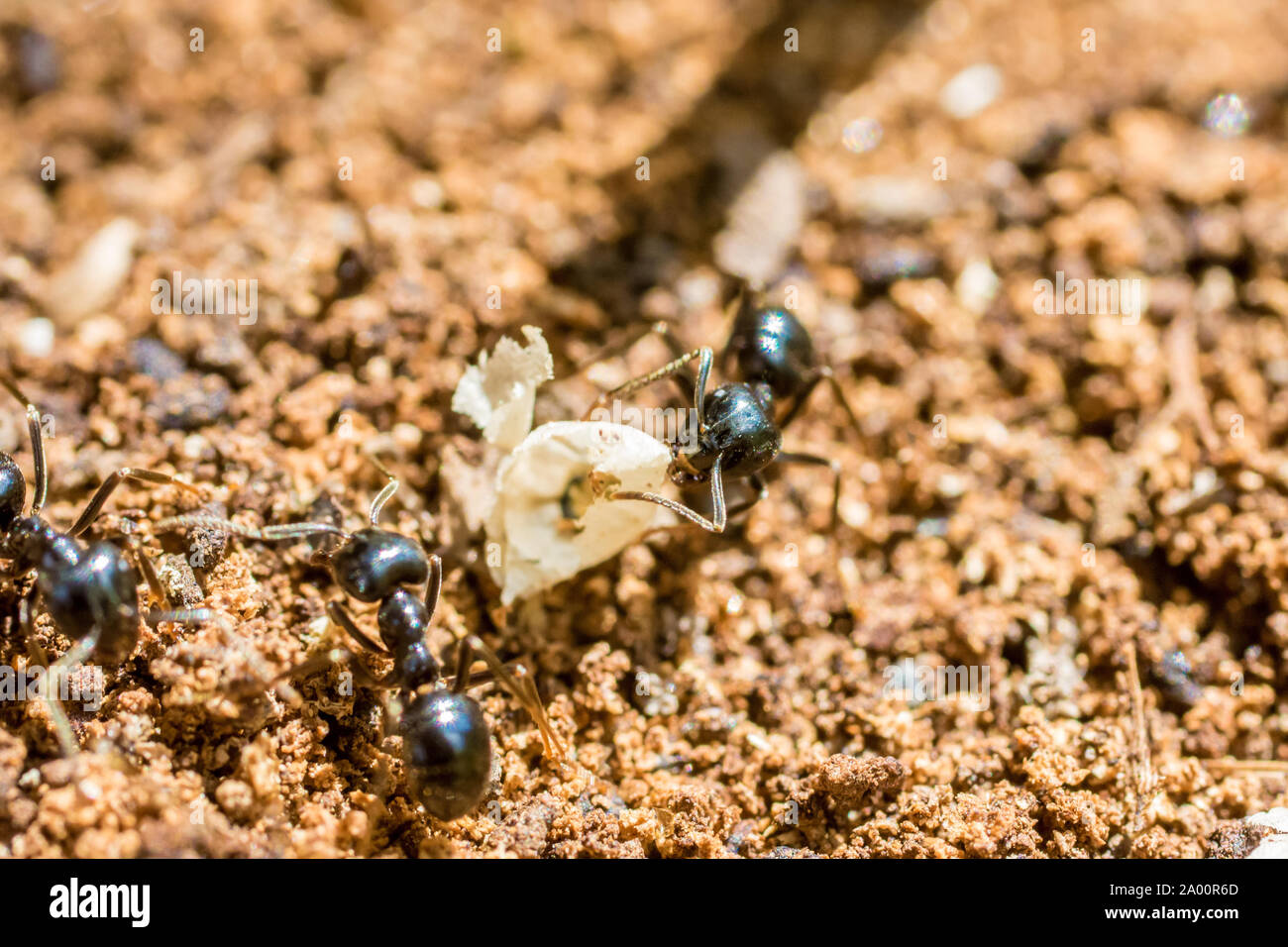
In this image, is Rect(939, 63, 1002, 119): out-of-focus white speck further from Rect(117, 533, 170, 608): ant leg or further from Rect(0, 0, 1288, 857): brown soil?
Rect(117, 533, 170, 608): ant leg

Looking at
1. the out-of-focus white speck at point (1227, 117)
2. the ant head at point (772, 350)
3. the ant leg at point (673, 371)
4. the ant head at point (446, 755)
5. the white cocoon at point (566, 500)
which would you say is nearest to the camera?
the ant head at point (446, 755)

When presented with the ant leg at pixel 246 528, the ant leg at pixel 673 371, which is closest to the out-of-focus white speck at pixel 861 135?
the ant leg at pixel 673 371

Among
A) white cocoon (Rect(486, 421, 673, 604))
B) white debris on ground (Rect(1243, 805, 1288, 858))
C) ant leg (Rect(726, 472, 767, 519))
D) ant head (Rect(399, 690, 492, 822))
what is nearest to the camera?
ant head (Rect(399, 690, 492, 822))

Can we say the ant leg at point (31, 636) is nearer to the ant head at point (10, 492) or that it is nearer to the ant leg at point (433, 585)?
the ant head at point (10, 492)

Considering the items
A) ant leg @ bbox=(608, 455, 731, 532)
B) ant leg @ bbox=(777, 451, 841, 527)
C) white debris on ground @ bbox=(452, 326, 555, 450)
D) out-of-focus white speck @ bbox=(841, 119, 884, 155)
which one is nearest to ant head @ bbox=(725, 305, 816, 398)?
ant leg @ bbox=(777, 451, 841, 527)

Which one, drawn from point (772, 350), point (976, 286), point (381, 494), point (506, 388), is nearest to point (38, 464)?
point (381, 494)
